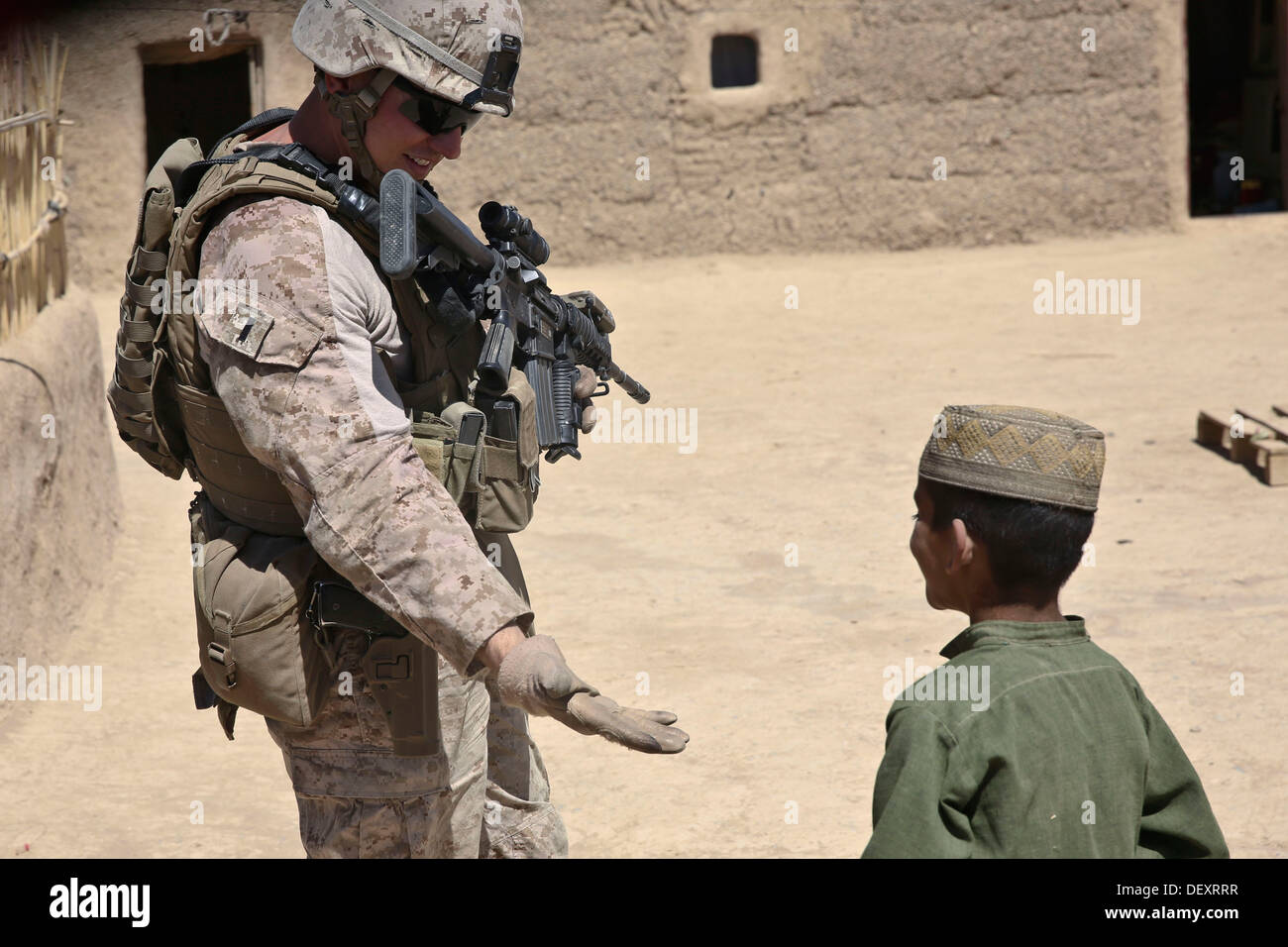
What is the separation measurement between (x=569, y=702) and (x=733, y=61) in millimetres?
9673

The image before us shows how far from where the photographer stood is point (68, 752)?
13.0ft

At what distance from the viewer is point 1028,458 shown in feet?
5.48

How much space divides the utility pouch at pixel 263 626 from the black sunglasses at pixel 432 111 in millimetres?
663

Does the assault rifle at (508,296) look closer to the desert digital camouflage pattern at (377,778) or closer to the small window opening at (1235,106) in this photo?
the desert digital camouflage pattern at (377,778)

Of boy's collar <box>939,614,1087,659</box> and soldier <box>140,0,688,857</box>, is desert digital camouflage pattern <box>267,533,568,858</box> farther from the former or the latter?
boy's collar <box>939,614,1087,659</box>

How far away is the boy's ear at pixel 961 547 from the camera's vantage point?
1.71 meters

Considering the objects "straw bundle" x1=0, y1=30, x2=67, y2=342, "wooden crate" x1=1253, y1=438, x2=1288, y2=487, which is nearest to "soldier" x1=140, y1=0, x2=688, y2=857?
"straw bundle" x1=0, y1=30, x2=67, y2=342

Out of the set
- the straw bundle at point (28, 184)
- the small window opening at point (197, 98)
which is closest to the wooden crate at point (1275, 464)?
the straw bundle at point (28, 184)

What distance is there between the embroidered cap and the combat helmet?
0.89m

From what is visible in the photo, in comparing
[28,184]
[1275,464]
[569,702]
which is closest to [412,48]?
[569,702]

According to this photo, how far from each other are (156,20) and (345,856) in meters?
9.56

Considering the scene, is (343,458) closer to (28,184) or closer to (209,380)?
(209,380)

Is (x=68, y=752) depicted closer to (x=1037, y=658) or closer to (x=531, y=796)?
(x=531, y=796)

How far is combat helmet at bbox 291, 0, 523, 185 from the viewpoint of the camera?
200 centimetres
